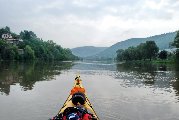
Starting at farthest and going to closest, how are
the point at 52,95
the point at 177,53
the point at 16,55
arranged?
the point at 16,55 < the point at 177,53 < the point at 52,95

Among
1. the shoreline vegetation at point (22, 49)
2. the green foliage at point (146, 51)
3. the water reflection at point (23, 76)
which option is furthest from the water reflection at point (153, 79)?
the green foliage at point (146, 51)

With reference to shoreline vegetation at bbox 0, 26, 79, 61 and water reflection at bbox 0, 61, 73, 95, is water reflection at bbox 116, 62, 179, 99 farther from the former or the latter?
shoreline vegetation at bbox 0, 26, 79, 61

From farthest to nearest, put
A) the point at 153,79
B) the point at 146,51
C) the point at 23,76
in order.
Answer: the point at 146,51 → the point at 23,76 → the point at 153,79

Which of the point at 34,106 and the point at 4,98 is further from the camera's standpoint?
the point at 4,98

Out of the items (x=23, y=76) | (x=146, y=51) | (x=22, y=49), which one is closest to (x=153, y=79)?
(x=23, y=76)

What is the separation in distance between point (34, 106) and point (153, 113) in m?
9.03

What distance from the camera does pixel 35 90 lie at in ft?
109

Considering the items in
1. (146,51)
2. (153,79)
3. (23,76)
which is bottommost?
(153,79)

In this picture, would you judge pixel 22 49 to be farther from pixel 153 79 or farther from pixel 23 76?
pixel 153 79

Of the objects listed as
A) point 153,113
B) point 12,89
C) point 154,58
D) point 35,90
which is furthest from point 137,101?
point 154,58

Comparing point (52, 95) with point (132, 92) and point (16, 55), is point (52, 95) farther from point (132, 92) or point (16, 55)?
point (16, 55)

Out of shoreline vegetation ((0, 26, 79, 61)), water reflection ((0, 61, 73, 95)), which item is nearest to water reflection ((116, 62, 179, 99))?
water reflection ((0, 61, 73, 95))

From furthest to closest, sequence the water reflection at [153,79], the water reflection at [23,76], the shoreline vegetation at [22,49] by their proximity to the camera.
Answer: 1. the shoreline vegetation at [22,49]
2. the water reflection at [153,79]
3. the water reflection at [23,76]

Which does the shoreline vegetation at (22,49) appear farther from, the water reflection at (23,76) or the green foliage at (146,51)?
the water reflection at (23,76)
